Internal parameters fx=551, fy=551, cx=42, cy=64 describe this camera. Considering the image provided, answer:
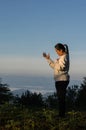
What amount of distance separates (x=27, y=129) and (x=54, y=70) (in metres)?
2.26

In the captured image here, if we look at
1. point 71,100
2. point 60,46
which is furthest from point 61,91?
point 71,100

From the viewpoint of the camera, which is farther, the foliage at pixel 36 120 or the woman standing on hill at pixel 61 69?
the woman standing on hill at pixel 61 69

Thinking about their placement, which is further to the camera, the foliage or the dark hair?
the dark hair

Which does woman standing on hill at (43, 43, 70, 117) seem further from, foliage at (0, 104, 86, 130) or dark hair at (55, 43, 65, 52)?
foliage at (0, 104, 86, 130)

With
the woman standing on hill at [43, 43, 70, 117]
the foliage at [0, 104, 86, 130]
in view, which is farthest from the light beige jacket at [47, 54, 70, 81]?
the foliage at [0, 104, 86, 130]

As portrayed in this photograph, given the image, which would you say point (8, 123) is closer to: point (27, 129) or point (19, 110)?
point (27, 129)

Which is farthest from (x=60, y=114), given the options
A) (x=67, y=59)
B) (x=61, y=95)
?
(x=67, y=59)

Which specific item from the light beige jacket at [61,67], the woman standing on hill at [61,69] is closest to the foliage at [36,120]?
the woman standing on hill at [61,69]

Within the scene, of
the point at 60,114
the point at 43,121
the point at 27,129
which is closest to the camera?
the point at 27,129

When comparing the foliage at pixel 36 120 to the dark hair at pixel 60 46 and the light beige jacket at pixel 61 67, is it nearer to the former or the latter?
the light beige jacket at pixel 61 67

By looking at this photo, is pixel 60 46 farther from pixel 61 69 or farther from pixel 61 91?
pixel 61 91

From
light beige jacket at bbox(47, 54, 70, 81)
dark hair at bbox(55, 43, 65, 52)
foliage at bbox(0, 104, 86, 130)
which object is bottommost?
foliage at bbox(0, 104, 86, 130)

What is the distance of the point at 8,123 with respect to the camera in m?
13.5

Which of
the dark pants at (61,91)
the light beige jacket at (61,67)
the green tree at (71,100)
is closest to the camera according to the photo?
the light beige jacket at (61,67)
